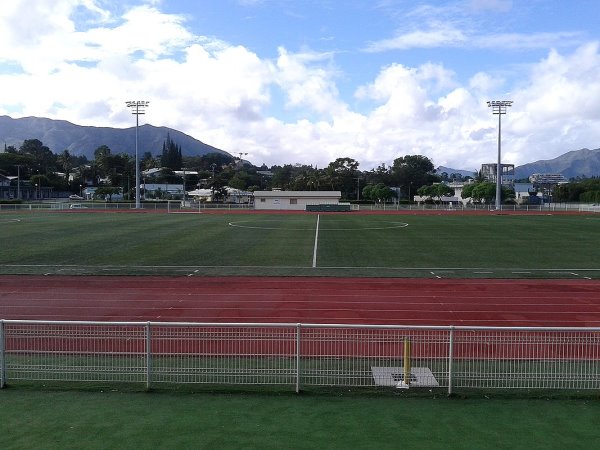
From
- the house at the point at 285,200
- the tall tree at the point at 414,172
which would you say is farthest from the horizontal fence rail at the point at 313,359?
the tall tree at the point at 414,172

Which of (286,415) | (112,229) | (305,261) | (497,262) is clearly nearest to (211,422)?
(286,415)

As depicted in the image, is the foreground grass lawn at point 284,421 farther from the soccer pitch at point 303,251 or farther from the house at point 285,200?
the house at point 285,200

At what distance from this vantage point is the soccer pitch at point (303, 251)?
23.2 metres

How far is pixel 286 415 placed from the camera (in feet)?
26.1

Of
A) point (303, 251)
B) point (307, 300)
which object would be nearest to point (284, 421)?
point (307, 300)

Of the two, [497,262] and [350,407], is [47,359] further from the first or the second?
[497,262]

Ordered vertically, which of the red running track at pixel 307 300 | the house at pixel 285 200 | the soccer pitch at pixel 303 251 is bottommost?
the red running track at pixel 307 300

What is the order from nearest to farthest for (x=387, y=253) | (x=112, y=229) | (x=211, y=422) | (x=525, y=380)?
(x=211, y=422), (x=525, y=380), (x=387, y=253), (x=112, y=229)

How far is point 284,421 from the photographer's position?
305 inches

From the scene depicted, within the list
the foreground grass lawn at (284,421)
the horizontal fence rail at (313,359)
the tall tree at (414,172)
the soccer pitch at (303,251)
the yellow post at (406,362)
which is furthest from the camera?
the tall tree at (414,172)

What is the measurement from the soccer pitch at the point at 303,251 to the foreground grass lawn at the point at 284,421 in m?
13.5

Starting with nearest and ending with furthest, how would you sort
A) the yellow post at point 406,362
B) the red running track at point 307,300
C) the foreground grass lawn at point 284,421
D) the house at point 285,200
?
the foreground grass lawn at point 284,421, the yellow post at point 406,362, the red running track at point 307,300, the house at point 285,200

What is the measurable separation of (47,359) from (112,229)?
33.5 m

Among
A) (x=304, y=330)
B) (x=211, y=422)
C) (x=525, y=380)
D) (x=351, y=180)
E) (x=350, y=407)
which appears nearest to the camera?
(x=211, y=422)
